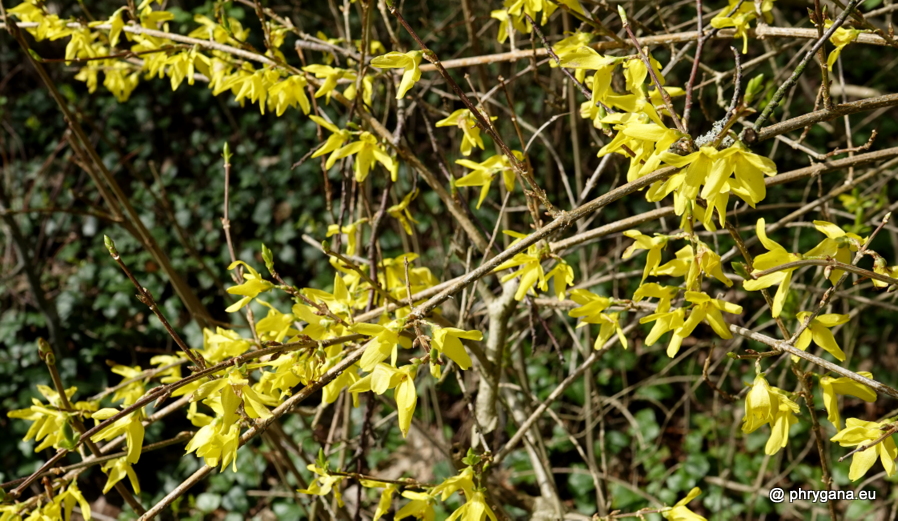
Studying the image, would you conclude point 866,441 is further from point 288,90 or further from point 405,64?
point 288,90

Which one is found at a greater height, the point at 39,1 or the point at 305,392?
the point at 39,1

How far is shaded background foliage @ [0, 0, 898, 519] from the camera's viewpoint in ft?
10.6

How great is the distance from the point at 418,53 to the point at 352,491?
279 centimetres

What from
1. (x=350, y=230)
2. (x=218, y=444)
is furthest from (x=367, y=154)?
(x=218, y=444)

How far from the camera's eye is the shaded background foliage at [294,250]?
3.24 metres

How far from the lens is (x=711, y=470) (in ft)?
11.0

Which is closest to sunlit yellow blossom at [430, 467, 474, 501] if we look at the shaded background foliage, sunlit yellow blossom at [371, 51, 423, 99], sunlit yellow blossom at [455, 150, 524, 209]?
sunlit yellow blossom at [455, 150, 524, 209]

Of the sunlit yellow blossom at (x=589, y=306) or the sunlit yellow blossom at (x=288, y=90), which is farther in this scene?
the sunlit yellow blossom at (x=288, y=90)

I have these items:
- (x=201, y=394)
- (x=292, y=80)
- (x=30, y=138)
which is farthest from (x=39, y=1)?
(x=30, y=138)

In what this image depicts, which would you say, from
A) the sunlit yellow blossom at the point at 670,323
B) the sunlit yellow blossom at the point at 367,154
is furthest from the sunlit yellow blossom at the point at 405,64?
the sunlit yellow blossom at the point at 670,323

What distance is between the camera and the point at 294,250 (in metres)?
4.77

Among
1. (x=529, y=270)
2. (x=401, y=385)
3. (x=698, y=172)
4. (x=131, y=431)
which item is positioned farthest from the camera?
(x=529, y=270)

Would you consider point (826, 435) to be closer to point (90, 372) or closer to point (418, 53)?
point (418, 53)

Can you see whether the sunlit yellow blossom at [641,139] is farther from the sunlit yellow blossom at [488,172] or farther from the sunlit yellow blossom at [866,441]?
the sunlit yellow blossom at [866,441]
